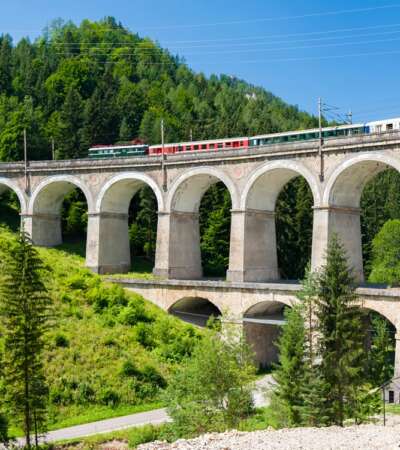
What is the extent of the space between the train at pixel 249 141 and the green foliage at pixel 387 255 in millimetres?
15907

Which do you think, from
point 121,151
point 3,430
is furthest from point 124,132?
point 3,430

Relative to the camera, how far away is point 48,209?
186 ft

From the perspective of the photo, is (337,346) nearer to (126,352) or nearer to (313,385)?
(313,385)

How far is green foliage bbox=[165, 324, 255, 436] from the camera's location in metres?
24.5

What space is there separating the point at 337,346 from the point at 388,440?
393 inches

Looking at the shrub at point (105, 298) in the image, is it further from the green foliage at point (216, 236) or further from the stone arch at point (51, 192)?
the green foliage at point (216, 236)

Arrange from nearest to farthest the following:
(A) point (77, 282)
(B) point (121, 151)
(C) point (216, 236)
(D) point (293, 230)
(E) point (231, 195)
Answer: (A) point (77, 282) → (E) point (231, 195) → (B) point (121, 151) → (D) point (293, 230) → (C) point (216, 236)

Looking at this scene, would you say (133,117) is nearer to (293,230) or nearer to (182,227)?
(293,230)

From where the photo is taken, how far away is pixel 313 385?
2570 cm

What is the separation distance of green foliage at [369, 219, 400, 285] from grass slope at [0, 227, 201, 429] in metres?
21.7

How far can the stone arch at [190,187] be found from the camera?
1817 inches

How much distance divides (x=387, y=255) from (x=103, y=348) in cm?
3392

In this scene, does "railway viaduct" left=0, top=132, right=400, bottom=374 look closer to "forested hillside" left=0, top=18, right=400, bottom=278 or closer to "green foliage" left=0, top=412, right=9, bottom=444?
"forested hillside" left=0, top=18, right=400, bottom=278

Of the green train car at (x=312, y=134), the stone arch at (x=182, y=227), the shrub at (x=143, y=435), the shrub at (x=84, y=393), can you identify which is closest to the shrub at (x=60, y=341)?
the shrub at (x=84, y=393)
